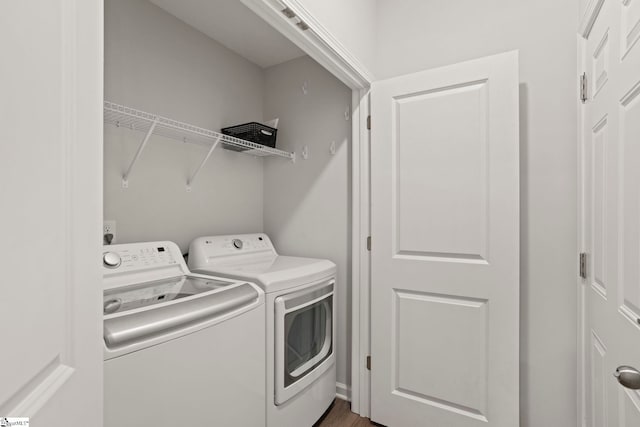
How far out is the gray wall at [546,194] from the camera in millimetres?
1530

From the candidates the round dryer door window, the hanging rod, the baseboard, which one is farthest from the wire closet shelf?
the baseboard

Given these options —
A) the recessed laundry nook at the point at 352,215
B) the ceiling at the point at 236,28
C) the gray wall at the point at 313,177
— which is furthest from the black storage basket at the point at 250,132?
the ceiling at the point at 236,28

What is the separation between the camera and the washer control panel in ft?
4.66

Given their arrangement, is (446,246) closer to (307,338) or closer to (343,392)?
(307,338)

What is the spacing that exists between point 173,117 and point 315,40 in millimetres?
1022

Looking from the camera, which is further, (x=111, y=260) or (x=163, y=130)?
(x=163, y=130)

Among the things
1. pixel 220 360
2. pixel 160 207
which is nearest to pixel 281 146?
pixel 160 207

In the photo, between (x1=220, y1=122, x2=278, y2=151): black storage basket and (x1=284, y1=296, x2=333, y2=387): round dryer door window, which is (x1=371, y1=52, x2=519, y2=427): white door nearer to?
(x1=284, y1=296, x2=333, y2=387): round dryer door window

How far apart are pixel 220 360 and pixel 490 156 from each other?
157cm

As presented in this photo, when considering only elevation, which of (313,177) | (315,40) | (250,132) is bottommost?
(313,177)

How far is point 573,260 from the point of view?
4.97 feet

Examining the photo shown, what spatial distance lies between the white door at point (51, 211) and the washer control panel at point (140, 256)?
99cm

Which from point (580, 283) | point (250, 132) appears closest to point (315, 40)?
point (250, 132)

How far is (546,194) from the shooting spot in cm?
158
